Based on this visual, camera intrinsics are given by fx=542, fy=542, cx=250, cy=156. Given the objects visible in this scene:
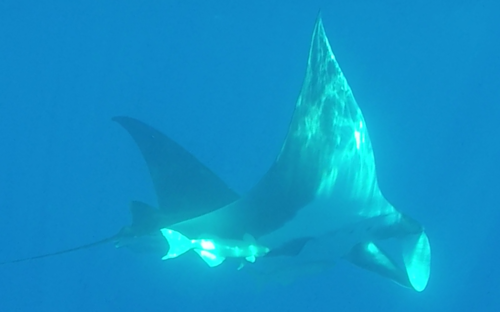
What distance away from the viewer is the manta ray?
306 cm

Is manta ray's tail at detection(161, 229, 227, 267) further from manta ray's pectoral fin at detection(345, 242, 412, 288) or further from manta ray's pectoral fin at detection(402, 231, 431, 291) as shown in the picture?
manta ray's pectoral fin at detection(402, 231, 431, 291)

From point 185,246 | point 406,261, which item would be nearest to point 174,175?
point 185,246

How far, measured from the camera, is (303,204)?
3.41m

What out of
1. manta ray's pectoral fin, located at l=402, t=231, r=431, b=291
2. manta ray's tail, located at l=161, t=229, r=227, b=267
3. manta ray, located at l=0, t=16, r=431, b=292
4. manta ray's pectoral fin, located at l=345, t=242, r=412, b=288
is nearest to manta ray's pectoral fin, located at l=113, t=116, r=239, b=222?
manta ray, located at l=0, t=16, r=431, b=292

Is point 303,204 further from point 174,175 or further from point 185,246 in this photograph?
point 174,175

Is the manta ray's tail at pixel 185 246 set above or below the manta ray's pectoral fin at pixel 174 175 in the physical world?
below

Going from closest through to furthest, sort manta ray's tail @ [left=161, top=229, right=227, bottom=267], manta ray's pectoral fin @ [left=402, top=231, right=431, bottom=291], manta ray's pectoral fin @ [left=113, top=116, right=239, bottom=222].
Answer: manta ray's tail @ [left=161, top=229, right=227, bottom=267], manta ray's pectoral fin @ [left=402, top=231, right=431, bottom=291], manta ray's pectoral fin @ [left=113, top=116, right=239, bottom=222]

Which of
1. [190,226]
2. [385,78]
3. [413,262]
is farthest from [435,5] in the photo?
[190,226]

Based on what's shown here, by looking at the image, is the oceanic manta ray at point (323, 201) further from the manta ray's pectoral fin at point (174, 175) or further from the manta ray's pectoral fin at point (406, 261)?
the manta ray's pectoral fin at point (174, 175)

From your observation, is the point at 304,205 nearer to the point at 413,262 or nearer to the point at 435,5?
the point at 413,262

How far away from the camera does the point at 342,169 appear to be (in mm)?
3262

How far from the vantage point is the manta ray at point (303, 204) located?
3.06m

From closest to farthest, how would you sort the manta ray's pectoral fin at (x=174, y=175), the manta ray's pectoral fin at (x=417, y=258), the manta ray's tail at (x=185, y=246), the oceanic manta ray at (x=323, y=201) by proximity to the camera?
the oceanic manta ray at (x=323, y=201) → the manta ray's tail at (x=185, y=246) → the manta ray's pectoral fin at (x=417, y=258) → the manta ray's pectoral fin at (x=174, y=175)

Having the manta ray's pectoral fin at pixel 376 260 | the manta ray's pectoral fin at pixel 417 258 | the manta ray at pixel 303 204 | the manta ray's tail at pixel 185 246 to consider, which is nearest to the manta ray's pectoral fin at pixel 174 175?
the manta ray at pixel 303 204
